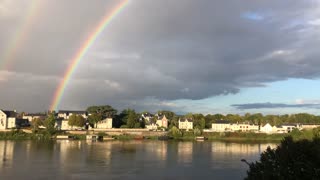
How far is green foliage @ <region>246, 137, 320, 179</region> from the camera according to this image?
1134 cm

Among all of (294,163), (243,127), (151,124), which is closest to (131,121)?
(151,124)

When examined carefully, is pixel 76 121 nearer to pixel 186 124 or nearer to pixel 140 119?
pixel 140 119

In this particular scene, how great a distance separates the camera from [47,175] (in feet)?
92.4

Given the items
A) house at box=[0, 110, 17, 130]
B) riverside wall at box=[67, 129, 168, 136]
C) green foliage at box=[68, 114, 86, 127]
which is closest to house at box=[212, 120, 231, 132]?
riverside wall at box=[67, 129, 168, 136]

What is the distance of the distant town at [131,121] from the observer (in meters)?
91.3

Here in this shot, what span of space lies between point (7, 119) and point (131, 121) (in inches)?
1102

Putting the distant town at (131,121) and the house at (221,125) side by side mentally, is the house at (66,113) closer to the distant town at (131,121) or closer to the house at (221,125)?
the distant town at (131,121)

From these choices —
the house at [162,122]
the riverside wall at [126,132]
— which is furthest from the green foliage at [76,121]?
the house at [162,122]

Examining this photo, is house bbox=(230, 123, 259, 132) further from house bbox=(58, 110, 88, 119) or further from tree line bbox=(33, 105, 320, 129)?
house bbox=(58, 110, 88, 119)

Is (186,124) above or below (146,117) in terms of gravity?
below

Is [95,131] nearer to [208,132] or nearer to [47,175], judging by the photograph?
[208,132]

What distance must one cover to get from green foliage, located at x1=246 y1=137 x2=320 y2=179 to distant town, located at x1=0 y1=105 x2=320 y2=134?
72680 mm

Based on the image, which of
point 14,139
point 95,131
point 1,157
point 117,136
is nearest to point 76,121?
point 95,131

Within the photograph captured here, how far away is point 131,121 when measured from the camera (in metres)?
95.8
